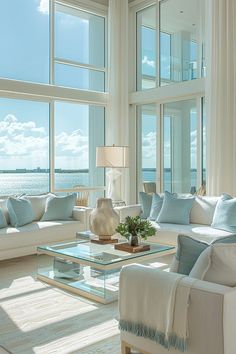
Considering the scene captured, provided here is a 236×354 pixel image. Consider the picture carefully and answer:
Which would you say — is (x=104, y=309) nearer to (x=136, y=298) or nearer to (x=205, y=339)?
(x=136, y=298)

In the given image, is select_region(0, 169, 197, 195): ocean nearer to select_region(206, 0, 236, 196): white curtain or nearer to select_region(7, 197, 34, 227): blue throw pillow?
select_region(206, 0, 236, 196): white curtain

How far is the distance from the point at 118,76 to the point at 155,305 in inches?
240

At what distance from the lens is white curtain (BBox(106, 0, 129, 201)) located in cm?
770

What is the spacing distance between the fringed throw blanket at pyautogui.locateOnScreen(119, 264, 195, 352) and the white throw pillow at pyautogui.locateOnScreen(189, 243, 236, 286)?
0.44ft

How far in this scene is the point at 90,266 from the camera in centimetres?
374

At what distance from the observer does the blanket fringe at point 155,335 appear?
7.07ft

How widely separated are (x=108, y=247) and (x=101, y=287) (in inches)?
19.7

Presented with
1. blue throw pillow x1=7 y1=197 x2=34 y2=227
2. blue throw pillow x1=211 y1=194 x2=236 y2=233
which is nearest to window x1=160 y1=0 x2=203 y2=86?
blue throw pillow x1=211 y1=194 x2=236 y2=233

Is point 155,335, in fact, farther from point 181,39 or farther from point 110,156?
point 181,39

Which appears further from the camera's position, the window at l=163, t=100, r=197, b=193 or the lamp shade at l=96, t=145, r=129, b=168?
the window at l=163, t=100, r=197, b=193

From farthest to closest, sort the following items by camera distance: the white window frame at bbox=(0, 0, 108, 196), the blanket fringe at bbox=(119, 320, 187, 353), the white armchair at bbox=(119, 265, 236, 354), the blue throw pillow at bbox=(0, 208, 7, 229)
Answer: the white window frame at bbox=(0, 0, 108, 196)
the blue throw pillow at bbox=(0, 208, 7, 229)
the blanket fringe at bbox=(119, 320, 187, 353)
the white armchair at bbox=(119, 265, 236, 354)

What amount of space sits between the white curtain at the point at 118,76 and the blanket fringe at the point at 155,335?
17.4 ft

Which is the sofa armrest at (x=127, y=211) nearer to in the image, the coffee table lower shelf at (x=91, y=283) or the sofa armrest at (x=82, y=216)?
the sofa armrest at (x=82, y=216)


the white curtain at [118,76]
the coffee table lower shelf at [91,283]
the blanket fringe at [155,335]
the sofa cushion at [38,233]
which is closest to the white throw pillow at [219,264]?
the blanket fringe at [155,335]
